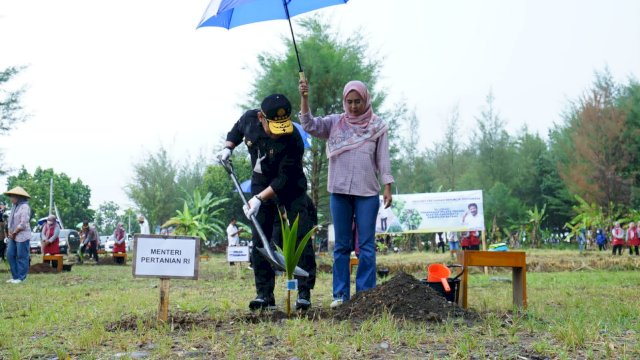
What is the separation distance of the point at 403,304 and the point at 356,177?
1.32 meters

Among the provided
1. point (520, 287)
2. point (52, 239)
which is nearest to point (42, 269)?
point (52, 239)

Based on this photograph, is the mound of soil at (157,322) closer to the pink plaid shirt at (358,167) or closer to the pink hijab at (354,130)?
the pink plaid shirt at (358,167)

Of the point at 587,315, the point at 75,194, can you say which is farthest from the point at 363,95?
the point at 75,194

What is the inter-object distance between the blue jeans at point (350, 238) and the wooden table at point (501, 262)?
30.9 inches

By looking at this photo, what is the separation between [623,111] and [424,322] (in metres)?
36.5

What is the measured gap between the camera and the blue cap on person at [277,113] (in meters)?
5.39

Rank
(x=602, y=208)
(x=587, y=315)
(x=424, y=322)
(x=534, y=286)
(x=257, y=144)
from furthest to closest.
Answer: (x=602, y=208) < (x=534, y=286) < (x=257, y=144) < (x=587, y=315) < (x=424, y=322)

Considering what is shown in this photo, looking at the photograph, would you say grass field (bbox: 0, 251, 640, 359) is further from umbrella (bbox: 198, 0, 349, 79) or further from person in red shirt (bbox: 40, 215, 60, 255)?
person in red shirt (bbox: 40, 215, 60, 255)

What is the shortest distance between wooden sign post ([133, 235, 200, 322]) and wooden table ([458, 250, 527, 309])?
2209mm

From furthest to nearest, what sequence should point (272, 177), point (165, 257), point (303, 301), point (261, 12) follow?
point (261, 12), point (272, 177), point (303, 301), point (165, 257)

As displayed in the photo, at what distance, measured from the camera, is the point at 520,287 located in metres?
5.82

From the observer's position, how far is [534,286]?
9.48 metres

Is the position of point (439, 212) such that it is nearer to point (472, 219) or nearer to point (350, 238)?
point (472, 219)

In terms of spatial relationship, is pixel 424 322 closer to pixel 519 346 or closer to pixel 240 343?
pixel 519 346
